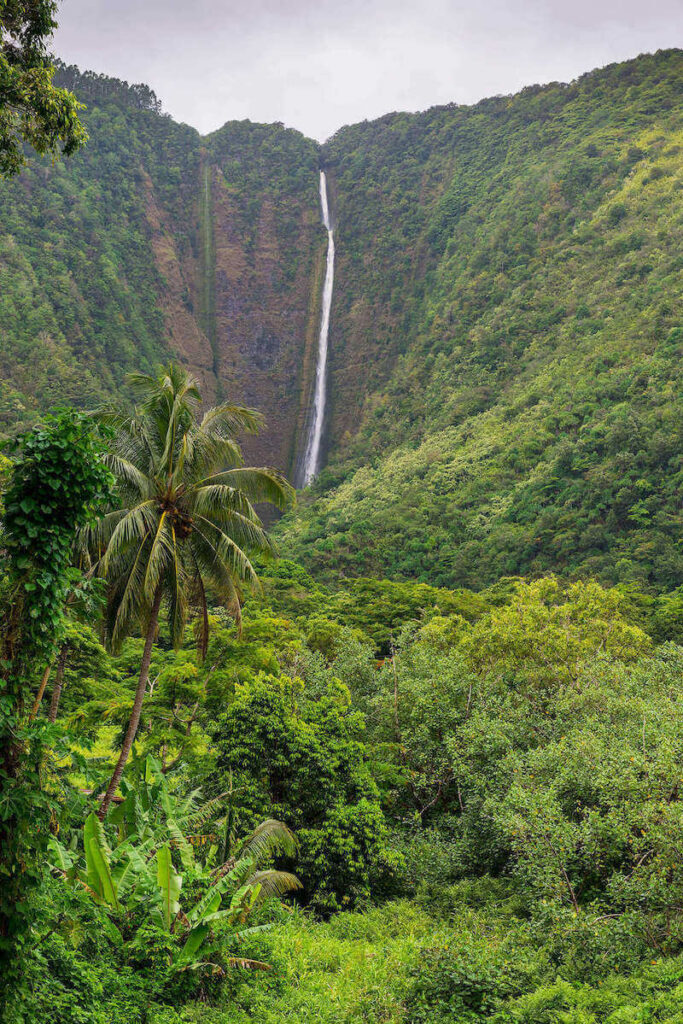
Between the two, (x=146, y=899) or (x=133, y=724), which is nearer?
(x=146, y=899)

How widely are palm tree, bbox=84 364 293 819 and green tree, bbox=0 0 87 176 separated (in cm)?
351

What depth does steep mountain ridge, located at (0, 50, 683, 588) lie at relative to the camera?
42750 millimetres

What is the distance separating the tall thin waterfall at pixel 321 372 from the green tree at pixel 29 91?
6385cm

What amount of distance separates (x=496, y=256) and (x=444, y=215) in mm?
22838

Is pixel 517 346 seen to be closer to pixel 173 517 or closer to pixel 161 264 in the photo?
pixel 161 264

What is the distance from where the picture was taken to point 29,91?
897cm

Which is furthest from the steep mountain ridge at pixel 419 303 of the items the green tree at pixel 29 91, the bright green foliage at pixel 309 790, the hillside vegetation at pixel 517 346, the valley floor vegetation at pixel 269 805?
the green tree at pixel 29 91

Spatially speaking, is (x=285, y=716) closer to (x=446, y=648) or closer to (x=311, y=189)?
(x=446, y=648)

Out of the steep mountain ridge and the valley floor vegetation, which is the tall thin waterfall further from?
the valley floor vegetation

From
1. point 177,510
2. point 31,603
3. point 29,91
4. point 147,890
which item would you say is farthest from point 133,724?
point 29,91

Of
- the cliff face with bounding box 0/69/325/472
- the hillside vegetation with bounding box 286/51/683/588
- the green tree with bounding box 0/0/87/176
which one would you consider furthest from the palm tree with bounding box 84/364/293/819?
the cliff face with bounding box 0/69/325/472

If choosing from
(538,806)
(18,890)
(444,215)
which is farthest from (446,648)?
(444,215)

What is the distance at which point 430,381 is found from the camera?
7256 centimetres

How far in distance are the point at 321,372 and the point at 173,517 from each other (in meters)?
80.7
